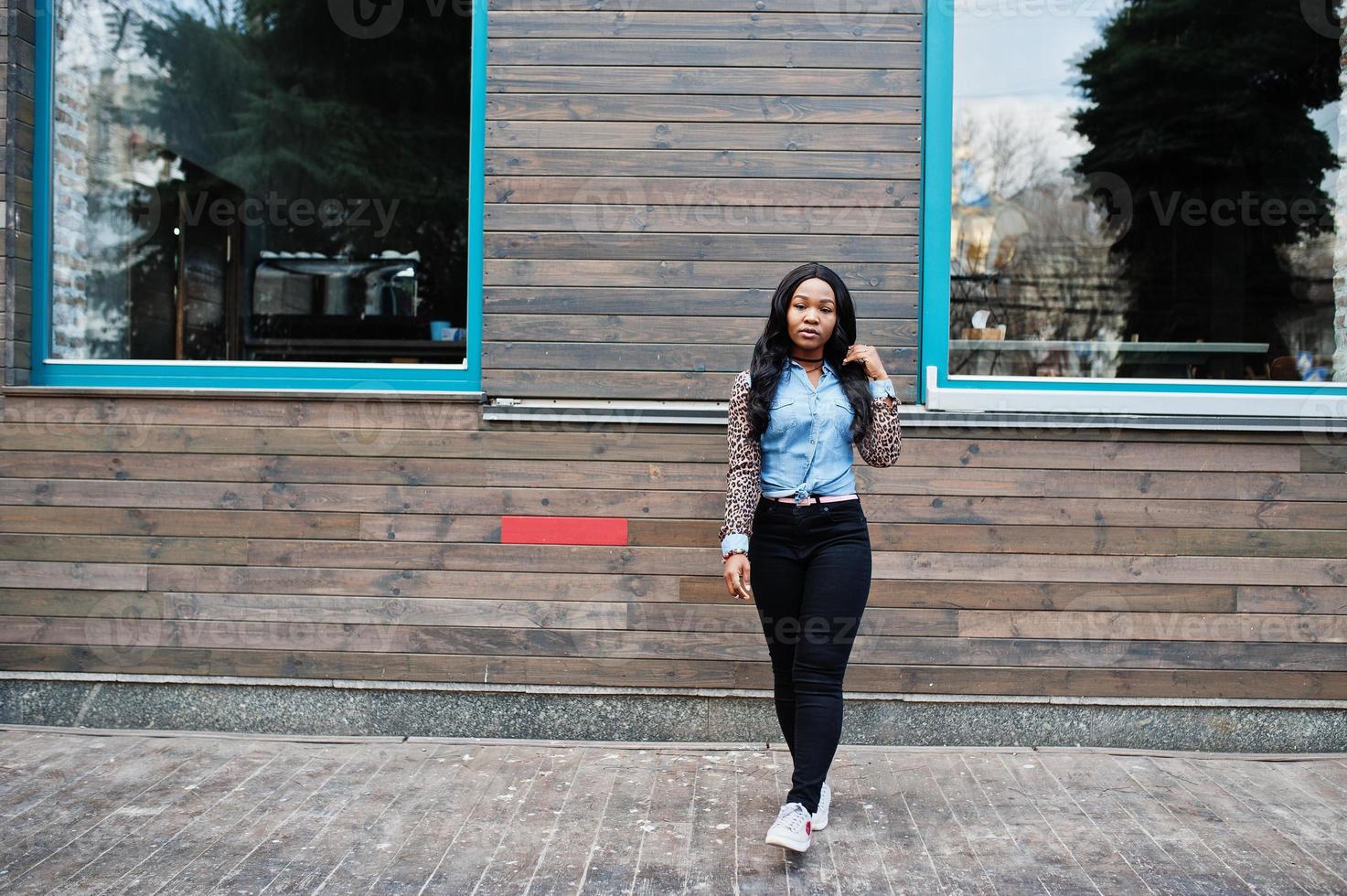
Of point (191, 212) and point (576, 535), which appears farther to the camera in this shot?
point (191, 212)

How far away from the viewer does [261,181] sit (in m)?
6.08

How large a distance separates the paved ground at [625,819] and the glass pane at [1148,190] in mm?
1732

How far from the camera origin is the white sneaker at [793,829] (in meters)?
3.13

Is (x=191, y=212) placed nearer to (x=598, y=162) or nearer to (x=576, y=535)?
(x=598, y=162)

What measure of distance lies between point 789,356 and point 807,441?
30 centimetres

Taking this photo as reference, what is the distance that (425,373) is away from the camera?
4.50 meters

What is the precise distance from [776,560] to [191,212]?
13.6 feet

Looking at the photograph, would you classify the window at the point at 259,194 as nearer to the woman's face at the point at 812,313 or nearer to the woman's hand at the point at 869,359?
the woman's face at the point at 812,313

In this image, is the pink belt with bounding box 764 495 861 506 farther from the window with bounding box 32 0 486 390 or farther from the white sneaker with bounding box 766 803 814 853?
the window with bounding box 32 0 486 390

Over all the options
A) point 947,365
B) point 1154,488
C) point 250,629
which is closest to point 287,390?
point 250,629

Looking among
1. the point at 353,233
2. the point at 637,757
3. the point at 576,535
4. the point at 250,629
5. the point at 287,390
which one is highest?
the point at 353,233

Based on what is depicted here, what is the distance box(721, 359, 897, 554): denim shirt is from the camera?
130 inches

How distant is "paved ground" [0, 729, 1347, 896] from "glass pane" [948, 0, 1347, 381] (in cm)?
173

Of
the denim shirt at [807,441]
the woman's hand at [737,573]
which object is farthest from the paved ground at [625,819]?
the denim shirt at [807,441]
